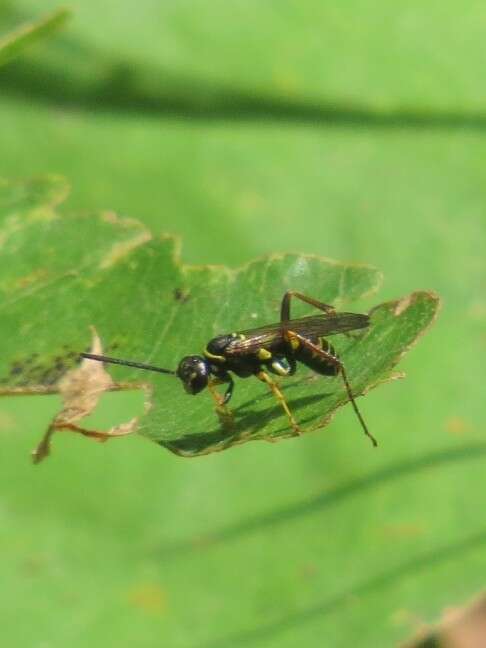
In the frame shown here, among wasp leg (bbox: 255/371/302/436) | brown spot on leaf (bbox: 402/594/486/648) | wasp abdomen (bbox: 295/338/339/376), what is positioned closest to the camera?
wasp leg (bbox: 255/371/302/436)

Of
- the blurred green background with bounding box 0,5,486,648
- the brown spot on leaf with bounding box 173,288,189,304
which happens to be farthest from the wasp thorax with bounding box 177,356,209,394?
the blurred green background with bounding box 0,5,486,648

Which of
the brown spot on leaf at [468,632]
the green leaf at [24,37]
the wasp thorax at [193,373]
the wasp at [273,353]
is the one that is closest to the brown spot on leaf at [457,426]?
the brown spot on leaf at [468,632]

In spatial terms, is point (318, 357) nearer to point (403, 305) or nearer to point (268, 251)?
point (403, 305)

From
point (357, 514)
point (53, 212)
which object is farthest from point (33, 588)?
point (53, 212)

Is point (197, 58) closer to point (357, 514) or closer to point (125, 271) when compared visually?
point (357, 514)

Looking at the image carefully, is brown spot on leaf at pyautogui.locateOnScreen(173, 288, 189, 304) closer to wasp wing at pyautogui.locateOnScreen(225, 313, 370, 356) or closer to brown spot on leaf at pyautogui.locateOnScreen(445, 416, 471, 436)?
wasp wing at pyautogui.locateOnScreen(225, 313, 370, 356)

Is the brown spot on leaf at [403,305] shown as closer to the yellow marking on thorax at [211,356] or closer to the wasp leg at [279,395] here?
the wasp leg at [279,395]
